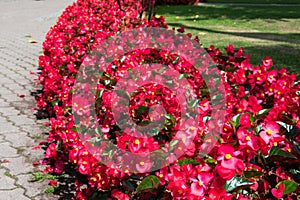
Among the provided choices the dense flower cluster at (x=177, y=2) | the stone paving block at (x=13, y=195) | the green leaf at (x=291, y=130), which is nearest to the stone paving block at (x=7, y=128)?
the stone paving block at (x=13, y=195)

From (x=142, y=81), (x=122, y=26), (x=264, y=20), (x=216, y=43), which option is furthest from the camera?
(x=264, y=20)

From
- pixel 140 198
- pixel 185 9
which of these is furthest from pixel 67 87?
pixel 185 9

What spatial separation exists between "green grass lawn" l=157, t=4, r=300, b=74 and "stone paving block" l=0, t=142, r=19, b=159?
4.59 meters

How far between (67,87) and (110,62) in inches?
17.7

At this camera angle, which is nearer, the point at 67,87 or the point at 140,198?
the point at 140,198

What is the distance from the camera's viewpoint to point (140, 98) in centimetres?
293

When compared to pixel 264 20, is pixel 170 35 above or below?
→ above

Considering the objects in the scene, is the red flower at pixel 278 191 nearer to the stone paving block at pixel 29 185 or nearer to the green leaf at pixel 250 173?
the green leaf at pixel 250 173

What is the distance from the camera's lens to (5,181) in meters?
3.27

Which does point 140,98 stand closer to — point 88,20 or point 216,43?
point 88,20

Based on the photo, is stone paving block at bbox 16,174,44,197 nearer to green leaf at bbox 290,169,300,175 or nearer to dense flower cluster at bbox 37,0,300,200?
dense flower cluster at bbox 37,0,300,200

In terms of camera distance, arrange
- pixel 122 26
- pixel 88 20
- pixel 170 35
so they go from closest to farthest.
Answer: pixel 170 35 → pixel 122 26 → pixel 88 20

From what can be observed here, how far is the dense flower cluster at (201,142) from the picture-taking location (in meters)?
1.68

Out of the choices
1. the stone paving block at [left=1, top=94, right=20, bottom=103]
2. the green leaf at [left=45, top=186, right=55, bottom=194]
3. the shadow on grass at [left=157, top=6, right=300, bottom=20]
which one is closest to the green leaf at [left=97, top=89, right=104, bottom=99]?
the green leaf at [left=45, top=186, right=55, bottom=194]
